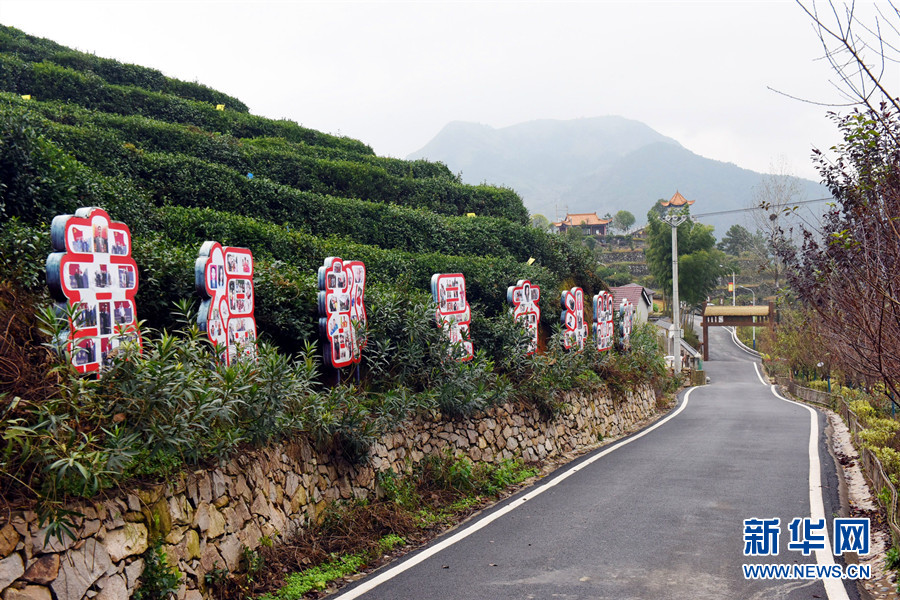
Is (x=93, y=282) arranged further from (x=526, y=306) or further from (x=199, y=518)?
(x=526, y=306)

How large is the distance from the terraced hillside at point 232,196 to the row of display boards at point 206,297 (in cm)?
69

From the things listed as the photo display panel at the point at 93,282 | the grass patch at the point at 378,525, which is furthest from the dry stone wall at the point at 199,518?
the photo display panel at the point at 93,282

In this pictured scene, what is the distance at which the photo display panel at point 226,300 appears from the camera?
757 cm

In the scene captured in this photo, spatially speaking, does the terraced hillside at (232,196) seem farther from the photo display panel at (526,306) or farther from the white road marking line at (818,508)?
the white road marking line at (818,508)

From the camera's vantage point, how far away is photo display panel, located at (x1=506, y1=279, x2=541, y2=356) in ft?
46.8

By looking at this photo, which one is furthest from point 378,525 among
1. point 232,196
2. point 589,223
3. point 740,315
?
point 589,223

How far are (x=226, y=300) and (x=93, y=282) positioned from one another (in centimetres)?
171

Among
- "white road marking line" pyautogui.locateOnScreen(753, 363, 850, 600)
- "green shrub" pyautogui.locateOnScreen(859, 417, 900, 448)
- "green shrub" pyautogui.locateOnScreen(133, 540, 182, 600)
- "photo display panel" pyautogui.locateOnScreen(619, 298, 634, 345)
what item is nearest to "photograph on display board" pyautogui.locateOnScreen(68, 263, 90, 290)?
"green shrub" pyautogui.locateOnScreen(133, 540, 182, 600)

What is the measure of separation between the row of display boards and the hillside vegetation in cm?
31

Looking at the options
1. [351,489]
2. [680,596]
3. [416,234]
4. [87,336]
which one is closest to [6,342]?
[87,336]

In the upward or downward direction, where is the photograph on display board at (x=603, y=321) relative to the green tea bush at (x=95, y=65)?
downward

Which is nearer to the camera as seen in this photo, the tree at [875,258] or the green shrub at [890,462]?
the tree at [875,258]

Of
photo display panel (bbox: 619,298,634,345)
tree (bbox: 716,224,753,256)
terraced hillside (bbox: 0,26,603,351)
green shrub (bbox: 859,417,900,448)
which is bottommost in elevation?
green shrub (bbox: 859,417,900,448)

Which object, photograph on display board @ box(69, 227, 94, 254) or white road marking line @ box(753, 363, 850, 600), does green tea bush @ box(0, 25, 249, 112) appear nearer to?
photograph on display board @ box(69, 227, 94, 254)
